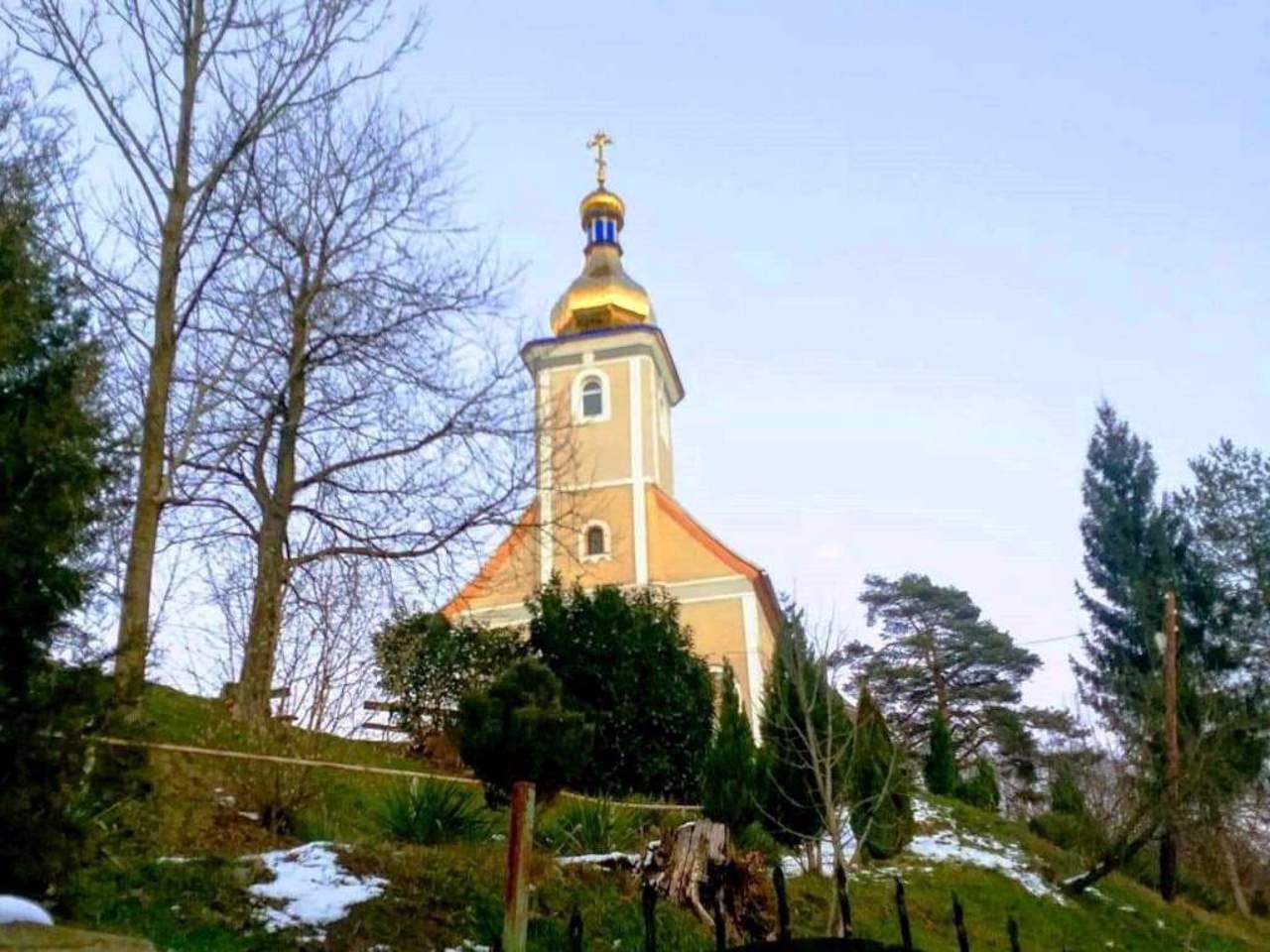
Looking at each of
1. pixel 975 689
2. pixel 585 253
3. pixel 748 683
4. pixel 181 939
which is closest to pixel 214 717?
pixel 181 939

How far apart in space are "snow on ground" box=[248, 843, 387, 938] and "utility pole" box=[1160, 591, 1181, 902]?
38.5 ft

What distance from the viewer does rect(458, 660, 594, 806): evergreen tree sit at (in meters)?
8.36

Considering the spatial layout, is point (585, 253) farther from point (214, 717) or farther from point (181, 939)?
point (181, 939)

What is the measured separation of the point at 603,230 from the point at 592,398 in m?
7.75

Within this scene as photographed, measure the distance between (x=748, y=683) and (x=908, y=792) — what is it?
11151 mm

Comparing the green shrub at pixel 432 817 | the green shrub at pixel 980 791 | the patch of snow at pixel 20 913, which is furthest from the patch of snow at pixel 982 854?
the patch of snow at pixel 20 913

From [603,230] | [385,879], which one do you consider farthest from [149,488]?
[603,230]

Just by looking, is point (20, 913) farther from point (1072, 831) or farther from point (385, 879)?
point (1072, 831)

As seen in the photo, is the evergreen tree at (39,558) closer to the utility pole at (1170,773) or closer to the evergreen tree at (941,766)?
the utility pole at (1170,773)

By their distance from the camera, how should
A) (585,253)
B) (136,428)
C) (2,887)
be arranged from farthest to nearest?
(585,253) → (136,428) → (2,887)

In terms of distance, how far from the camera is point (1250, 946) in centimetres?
1579

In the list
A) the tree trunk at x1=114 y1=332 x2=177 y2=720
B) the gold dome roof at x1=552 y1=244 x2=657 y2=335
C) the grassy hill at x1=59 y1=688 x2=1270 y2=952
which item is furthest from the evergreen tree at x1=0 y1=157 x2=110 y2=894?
the gold dome roof at x1=552 y1=244 x2=657 y2=335

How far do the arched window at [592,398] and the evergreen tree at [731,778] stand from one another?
16.8 metres

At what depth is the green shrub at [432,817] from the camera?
9.30m
